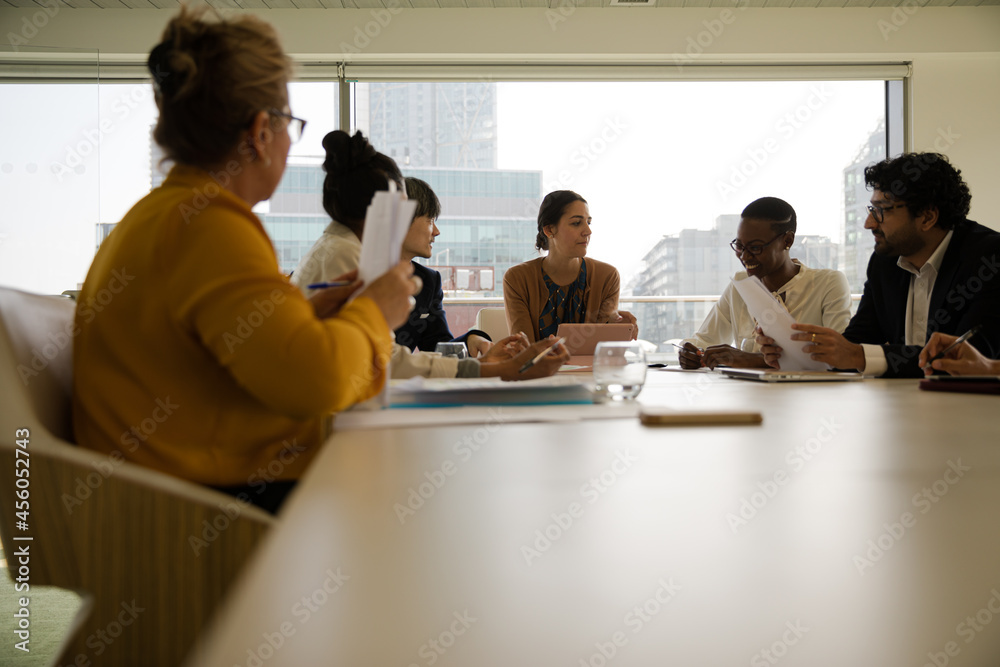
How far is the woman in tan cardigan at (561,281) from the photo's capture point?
3445 millimetres

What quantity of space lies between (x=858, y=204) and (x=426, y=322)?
150 inches

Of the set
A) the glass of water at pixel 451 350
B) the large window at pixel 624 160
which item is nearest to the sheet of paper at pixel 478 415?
the glass of water at pixel 451 350

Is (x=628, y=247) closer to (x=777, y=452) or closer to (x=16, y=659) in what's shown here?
(x=16, y=659)

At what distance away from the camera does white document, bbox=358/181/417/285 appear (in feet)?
2.96

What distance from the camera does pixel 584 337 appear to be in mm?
2320

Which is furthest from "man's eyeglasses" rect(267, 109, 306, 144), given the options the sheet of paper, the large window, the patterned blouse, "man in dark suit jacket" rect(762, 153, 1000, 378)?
the large window

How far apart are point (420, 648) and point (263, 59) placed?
920 mm

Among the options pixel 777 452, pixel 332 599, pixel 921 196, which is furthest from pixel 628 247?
pixel 332 599

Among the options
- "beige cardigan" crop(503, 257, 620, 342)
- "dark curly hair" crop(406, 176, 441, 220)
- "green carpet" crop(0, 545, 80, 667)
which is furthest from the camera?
"beige cardigan" crop(503, 257, 620, 342)

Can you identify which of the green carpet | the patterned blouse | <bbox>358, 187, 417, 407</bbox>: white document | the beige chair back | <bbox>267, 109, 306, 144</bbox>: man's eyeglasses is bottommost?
the green carpet

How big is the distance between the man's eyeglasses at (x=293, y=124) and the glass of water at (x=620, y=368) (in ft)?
1.89

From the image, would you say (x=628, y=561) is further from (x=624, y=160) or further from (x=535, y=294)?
(x=624, y=160)

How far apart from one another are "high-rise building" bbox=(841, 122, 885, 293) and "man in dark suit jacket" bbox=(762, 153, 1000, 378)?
3.03 m

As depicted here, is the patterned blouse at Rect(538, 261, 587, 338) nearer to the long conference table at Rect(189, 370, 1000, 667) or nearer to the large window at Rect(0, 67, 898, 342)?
the large window at Rect(0, 67, 898, 342)
